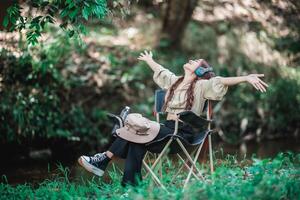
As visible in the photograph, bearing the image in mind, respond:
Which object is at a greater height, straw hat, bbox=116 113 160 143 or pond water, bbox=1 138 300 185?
straw hat, bbox=116 113 160 143

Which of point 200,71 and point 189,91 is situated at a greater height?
point 200,71

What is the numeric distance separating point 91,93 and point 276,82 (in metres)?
3.58

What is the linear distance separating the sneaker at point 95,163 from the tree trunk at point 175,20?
237 inches

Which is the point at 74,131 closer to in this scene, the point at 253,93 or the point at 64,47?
the point at 64,47

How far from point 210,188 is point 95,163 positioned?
1243mm

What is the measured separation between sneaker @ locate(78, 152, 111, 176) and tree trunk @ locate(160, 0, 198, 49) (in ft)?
19.8

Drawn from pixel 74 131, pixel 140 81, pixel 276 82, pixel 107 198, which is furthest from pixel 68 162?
pixel 276 82

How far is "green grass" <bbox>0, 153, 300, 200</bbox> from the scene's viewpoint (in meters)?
4.64

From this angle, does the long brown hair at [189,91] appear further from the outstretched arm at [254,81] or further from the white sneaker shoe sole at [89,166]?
the white sneaker shoe sole at [89,166]

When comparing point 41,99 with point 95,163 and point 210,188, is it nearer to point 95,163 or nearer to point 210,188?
point 95,163

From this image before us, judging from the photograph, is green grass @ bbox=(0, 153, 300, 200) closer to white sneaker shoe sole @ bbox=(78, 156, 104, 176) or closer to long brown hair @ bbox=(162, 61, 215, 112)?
white sneaker shoe sole @ bbox=(78, 156, 104, 176)

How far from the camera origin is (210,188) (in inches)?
186

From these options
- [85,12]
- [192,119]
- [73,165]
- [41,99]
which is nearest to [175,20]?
[41,99]

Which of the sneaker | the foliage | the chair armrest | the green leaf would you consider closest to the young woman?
the sneaker
